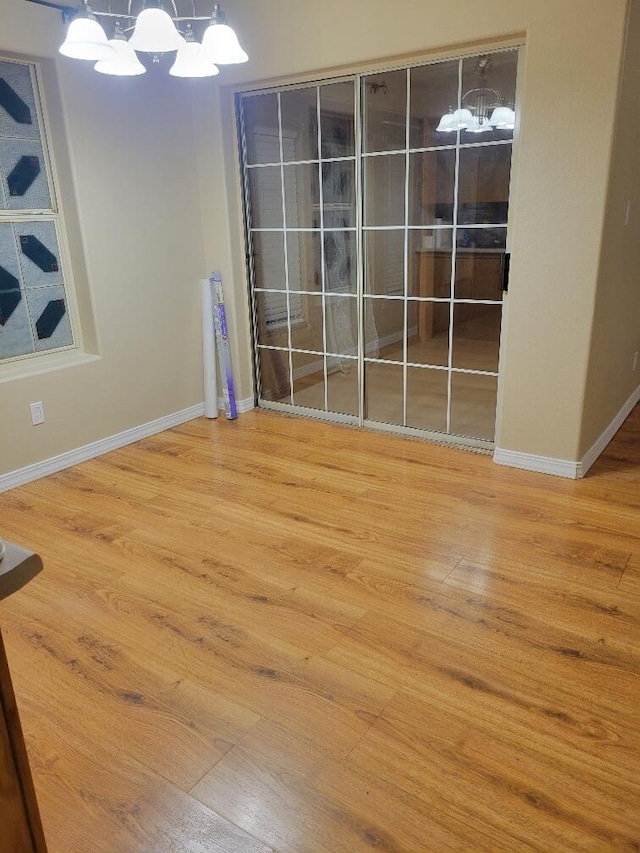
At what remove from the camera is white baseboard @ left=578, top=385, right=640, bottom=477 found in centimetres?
344

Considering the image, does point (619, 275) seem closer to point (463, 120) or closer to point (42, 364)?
point (463, 120)

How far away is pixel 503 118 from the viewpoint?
3.22 m

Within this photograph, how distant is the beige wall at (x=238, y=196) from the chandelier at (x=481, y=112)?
0.47 ft

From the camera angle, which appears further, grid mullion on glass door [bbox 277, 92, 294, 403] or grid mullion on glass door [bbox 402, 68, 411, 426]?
grid mullion on glass door [bbox 277, 92, 294, 403]

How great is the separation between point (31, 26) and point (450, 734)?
12.2 feet

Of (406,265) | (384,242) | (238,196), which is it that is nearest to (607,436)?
(406,265)

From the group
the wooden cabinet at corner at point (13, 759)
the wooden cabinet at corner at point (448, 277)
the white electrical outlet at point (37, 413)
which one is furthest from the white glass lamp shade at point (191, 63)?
the wooden cabinet at corner at point (13, 759)

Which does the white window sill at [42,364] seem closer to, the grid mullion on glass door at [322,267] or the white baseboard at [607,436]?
the grid mullion on glass door at [322,267]

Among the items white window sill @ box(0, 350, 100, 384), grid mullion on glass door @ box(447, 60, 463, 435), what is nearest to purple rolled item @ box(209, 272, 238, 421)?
white window sill @ box(0, 350, 100, 384)

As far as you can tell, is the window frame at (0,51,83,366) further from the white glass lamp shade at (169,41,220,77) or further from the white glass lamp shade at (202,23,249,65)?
the white glass lamp shade at (202,23,249,65)

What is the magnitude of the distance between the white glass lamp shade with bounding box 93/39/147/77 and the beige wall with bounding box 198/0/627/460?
4.15 ft

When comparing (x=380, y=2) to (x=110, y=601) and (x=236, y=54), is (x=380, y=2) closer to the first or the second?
(x=236, y=54)

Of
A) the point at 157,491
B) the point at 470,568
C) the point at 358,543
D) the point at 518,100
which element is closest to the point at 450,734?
the point at 470,568

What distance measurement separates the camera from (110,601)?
8.02 ft
